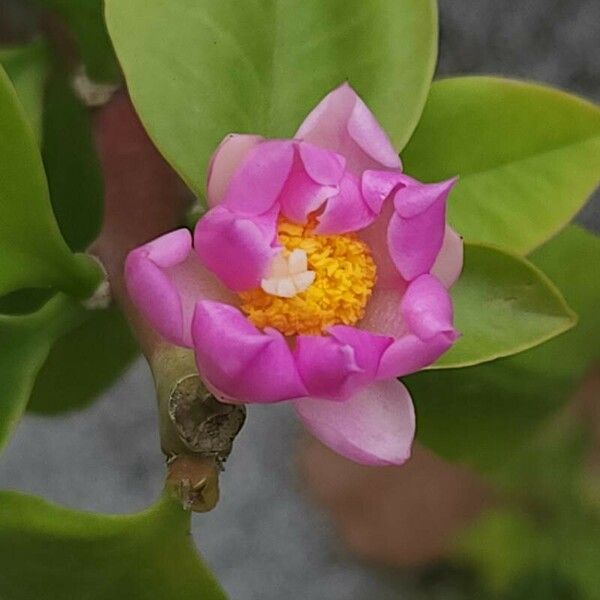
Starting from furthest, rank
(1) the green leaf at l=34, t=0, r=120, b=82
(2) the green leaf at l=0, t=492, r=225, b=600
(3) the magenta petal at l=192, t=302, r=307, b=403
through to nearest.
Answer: (1) the green leaf at l=34, t=0, r=120, b=82 < (2) the green leaf at l=0, t=492, r=225, b=600 < (3) the magenta petal at l=192, t=302, r=307, b=403

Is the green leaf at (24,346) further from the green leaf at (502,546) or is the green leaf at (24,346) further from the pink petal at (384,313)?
the green leaf at (502,546)

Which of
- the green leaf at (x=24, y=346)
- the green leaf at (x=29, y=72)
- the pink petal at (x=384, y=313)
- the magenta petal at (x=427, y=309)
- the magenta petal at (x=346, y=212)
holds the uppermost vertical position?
the magenta petal at (x=346, y=212)

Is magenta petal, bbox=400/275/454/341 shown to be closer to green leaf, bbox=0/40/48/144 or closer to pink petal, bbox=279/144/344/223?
pink petal, bbox=279/144/344/223

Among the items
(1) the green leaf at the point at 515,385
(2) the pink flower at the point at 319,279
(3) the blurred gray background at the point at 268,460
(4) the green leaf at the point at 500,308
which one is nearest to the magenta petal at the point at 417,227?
(2) the pink flower at the point at 319,279

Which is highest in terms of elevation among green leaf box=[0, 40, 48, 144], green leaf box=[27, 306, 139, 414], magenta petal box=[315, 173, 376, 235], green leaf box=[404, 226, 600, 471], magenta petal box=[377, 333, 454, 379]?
magenta petal box=[315, 173, 376, 235]

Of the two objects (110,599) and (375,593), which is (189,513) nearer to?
(110,599)

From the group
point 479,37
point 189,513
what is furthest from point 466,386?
point 479,37

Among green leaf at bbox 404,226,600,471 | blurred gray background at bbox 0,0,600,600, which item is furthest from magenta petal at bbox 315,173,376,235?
blurred gray background at bbox 0,0,600,600

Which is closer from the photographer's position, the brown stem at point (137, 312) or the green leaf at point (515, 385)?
the brown stem at point (137, 312)
